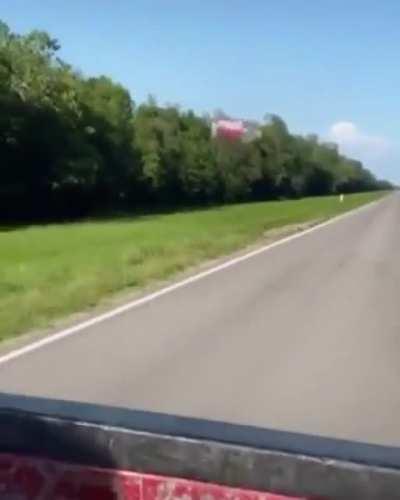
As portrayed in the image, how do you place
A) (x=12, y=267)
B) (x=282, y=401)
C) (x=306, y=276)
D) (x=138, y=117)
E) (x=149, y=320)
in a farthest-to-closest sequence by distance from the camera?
(x=138, y=117) < (x=12, y=267) < (x=306, y=276) < (x=149, y=320) < (x=282, y=401)

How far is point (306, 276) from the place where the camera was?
23094 millimetres

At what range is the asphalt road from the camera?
8.86m

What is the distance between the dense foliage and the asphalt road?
50.6 m

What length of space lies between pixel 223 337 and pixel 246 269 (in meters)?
11.8

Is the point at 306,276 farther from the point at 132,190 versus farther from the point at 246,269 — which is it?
the point at 132,190

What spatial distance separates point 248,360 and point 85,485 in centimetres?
948

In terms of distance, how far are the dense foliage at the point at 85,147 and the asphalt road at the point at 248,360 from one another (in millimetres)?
50640

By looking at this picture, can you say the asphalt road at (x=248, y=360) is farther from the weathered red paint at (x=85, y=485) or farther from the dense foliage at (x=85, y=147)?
the dense foliage at (x=85, y=147)

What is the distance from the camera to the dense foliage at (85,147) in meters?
70.1

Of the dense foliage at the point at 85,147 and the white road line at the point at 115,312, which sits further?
the dense foliage at the point at 85,147

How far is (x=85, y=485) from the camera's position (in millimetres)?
2184

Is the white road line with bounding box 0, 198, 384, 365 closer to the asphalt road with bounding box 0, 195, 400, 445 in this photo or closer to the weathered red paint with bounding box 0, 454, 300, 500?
the asphalt road with bounding box 0, 195, 400, 445

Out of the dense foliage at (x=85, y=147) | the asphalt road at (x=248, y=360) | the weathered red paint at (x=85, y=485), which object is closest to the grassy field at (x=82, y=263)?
the asphalt road at (x=248, y=360)

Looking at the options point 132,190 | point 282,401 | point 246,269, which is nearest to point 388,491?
point 282,401
